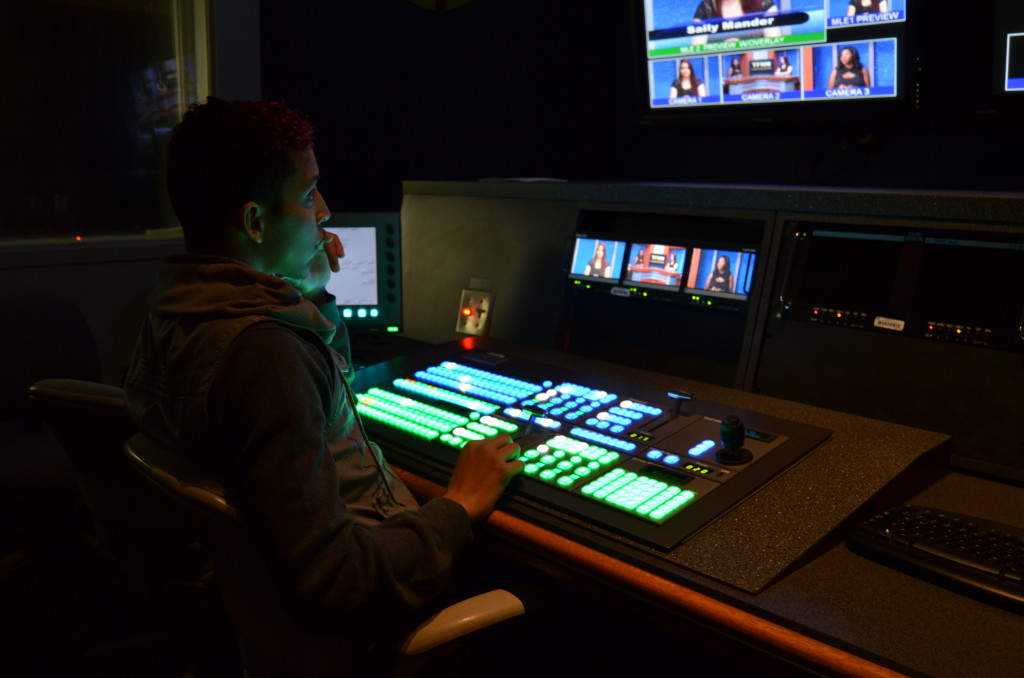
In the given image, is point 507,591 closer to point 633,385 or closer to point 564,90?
point 633,385

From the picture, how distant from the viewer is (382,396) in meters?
1.53

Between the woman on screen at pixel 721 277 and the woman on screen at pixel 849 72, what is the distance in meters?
0.87

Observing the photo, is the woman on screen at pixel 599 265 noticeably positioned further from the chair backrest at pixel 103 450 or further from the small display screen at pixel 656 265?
the chair backrest at pixel 103 450

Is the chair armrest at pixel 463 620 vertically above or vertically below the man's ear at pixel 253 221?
A: below

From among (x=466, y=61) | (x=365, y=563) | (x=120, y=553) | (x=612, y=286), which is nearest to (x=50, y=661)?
(x=120, y=553)

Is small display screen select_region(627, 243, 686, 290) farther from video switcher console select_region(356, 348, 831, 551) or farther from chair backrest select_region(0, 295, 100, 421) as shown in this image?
chair backrest select_region(0, 295, 100, 421)

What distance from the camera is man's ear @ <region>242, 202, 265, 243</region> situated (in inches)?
41.4

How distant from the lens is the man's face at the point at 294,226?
1088 millimetres

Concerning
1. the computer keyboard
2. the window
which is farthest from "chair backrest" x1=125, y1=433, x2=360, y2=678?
the window

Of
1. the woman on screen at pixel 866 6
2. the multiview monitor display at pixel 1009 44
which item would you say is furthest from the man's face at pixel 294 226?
the multiview monitor display at pixel 1009 44

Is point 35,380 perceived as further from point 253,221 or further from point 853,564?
point 853,564

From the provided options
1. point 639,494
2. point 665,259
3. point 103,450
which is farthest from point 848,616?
point 103,450

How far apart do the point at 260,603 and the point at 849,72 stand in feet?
6.36

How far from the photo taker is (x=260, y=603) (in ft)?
3.42
